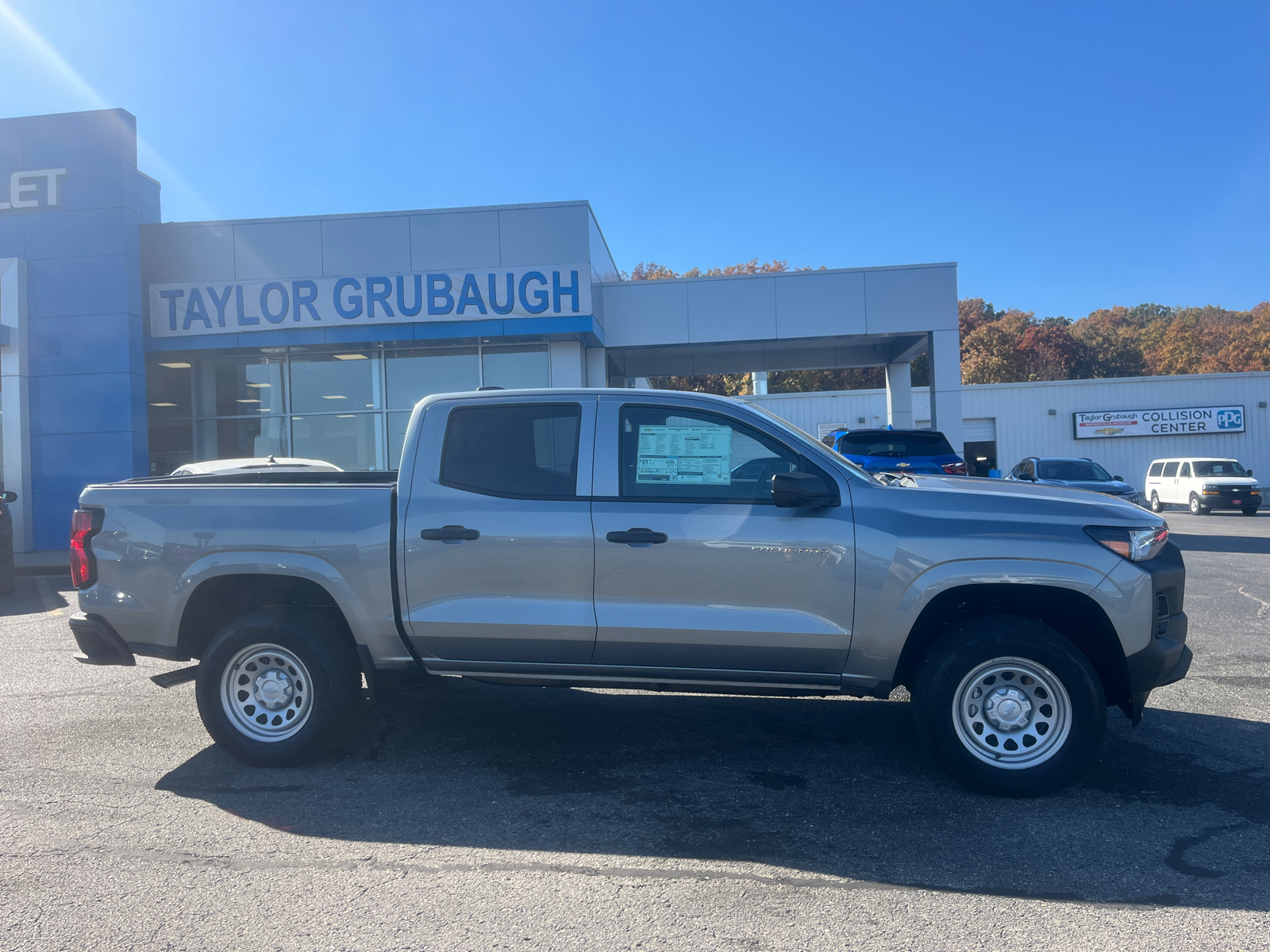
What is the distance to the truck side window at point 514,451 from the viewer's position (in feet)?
15.5

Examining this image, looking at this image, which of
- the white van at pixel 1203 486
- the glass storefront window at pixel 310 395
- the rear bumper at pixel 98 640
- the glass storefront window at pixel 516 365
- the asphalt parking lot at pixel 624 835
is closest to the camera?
the asphalt parking lot at pixel 624 835

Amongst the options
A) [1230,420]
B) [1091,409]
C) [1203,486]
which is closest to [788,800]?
[1203,486]

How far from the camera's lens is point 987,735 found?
439 cm

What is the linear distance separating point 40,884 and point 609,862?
7.22 feet

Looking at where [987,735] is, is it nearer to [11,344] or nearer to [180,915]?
[180,915]

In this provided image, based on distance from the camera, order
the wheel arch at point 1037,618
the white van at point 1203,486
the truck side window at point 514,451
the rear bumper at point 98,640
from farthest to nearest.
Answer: the white van at point 1203,486, the rear bumper at point 98,640, the truck side window at point 514,451, the wheel arch at point 1037,618

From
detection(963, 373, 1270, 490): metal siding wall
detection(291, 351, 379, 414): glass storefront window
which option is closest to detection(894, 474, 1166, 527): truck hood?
detection(291, 351, 379, 414): glass storefront window

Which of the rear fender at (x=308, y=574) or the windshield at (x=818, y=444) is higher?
the windshield at (x=818, y=444)

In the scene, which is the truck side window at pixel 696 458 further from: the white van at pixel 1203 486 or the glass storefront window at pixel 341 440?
the white van at pixel 1203 486

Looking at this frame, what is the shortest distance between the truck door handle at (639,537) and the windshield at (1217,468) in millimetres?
26894

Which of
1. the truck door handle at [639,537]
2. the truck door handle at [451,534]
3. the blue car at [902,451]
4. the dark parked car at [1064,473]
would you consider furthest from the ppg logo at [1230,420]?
the truck door handle at [451,534]

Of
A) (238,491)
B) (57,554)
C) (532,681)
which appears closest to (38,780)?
(238,491)

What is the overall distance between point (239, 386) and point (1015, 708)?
55.6 ft

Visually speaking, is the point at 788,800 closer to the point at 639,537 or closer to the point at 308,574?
the point at 639,537
